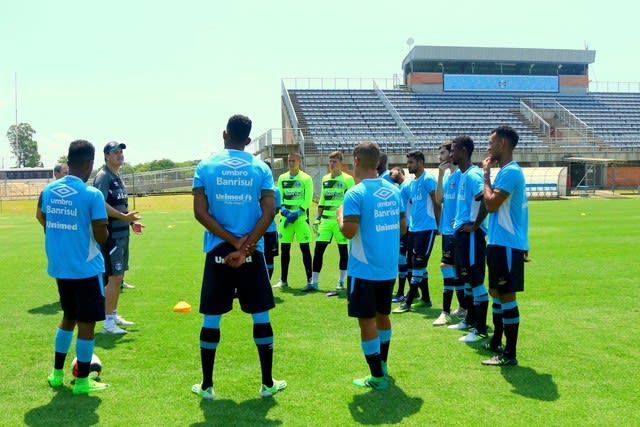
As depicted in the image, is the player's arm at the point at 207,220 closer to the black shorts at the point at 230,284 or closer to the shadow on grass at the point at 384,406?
the black shorts at the point at 230,284

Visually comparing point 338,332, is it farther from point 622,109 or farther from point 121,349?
point 622,109

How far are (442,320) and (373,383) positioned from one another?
2.55 meters

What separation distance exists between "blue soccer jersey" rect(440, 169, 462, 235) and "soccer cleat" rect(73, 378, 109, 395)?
177 inches

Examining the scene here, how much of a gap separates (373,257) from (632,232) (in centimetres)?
1575

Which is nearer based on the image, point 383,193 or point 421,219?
point 383,193

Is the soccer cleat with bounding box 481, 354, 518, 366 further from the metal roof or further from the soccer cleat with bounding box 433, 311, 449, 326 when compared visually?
the metal roof

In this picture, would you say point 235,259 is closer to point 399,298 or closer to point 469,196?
point 469,196

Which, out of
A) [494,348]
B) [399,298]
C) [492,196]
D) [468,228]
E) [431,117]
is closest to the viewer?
[492,196]

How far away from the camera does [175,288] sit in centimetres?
1042

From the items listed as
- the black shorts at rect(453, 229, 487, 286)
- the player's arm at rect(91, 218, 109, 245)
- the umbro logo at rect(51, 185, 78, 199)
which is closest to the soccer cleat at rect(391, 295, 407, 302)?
the black shorts at rect(453, 229, 487, 286)

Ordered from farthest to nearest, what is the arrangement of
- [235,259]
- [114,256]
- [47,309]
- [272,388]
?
[47,309] < [114,256] < [272,388] < [235,259]

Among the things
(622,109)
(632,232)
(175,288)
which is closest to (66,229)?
(175,288)

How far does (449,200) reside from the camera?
7543mm

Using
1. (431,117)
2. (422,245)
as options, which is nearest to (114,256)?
(422,245)
